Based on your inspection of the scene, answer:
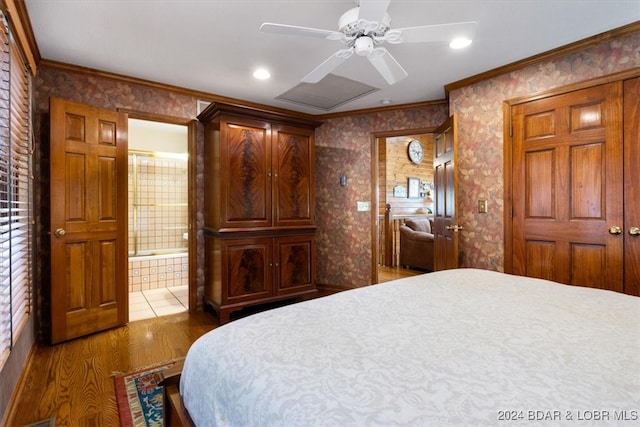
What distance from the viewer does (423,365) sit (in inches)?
31.1

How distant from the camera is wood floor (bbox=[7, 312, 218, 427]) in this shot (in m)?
1.72

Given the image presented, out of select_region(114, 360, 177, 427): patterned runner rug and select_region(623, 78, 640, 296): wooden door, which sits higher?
select_region(623, 78, 640, 296): wooden door

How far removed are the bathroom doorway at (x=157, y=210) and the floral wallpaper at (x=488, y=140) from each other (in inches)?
132

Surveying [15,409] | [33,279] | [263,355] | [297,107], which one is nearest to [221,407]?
[263,355]

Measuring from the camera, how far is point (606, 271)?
2.33 metres

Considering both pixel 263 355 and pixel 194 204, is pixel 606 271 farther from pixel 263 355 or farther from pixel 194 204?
pixel 194 204

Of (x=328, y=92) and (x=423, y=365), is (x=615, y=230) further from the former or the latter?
(x=328, y=92)

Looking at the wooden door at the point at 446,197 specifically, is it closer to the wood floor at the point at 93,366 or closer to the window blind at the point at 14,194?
the wood floor at the point at 93,366

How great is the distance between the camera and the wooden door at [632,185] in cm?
220

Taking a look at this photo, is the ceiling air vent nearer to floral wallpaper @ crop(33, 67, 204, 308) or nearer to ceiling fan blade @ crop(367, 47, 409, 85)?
ceiling fan blade @ crop(367, 47, 409, 85)

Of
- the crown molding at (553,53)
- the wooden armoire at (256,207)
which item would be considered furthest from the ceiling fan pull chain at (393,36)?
the wooden armoire at (256,207)

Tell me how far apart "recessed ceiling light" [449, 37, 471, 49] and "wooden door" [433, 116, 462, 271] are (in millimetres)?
584

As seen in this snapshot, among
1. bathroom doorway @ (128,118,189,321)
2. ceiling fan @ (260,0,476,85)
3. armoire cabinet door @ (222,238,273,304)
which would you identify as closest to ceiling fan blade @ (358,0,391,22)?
ceiling fan @ (260,0,476,85)

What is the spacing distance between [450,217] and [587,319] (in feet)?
6.27
